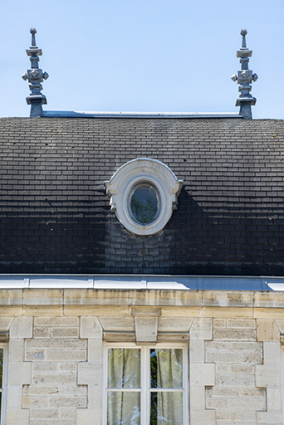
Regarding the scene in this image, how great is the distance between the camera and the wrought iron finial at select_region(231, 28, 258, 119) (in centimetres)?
1503

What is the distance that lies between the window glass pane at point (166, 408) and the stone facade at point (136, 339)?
355 millimetres

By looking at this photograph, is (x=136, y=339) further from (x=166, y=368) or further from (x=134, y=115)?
(x=134, y=115)

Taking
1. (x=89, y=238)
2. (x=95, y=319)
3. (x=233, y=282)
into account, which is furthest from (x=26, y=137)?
(x=233, y=282)

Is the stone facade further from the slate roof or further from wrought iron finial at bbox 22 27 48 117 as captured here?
wrought iron finial at bbox 22 27 48 117

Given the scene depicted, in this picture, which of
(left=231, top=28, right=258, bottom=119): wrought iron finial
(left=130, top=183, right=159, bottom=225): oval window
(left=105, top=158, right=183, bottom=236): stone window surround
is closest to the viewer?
(left=105, top=158, right=183, bottom=236): stone window surround

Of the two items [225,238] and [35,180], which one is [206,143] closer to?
[225,238]

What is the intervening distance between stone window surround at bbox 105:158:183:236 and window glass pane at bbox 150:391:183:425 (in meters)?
2.45

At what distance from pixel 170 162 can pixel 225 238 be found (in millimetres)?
1652

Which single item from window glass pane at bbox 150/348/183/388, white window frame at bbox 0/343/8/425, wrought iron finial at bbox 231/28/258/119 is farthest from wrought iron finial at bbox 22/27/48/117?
window glass pane at bbox 150/348/183/388

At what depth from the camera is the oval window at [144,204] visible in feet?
38.7

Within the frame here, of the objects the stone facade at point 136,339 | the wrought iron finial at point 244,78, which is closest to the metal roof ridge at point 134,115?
the wrought iron finial at point 244,78

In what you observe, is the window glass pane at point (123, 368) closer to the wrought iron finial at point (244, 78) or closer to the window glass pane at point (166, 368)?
the window glass pane at point (166, 368)

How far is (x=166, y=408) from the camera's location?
11.0 metres

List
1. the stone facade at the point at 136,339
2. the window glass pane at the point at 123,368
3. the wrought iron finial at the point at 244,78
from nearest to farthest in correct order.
A: 1. the stone facade at the point at 136,339
2. the window glass pane at the point at 123,368
3. the wrought iron finial at the point at 244,78
